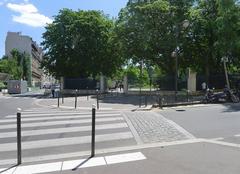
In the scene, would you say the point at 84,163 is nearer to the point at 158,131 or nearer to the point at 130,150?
the point at 130,150

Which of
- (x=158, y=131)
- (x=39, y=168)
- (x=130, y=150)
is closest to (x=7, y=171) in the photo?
(x=39, y=168)

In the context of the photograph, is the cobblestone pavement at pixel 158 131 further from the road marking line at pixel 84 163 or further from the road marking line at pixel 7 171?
the road marking line at pixel 7 171

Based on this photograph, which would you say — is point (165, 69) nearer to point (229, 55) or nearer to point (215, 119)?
point (229, 55)

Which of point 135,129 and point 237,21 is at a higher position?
point 237,21

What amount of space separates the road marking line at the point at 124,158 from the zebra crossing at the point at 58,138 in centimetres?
84

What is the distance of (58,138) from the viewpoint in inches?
456

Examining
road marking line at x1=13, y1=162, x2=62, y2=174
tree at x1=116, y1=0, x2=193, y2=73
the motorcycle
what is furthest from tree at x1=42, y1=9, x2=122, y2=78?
road marking line at x1=13, y1=162, x2=62, y2=174

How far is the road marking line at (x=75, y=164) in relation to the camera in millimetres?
7914

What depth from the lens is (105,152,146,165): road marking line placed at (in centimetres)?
853

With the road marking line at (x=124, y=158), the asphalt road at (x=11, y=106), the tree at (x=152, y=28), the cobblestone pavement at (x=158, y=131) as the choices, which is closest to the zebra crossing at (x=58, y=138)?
the cobblestone pavement at (x=158, y=131)

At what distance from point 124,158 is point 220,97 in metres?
18.8

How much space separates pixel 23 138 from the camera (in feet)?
38.1

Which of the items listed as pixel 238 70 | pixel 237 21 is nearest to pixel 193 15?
pixel 237 21

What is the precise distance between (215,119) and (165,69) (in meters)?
24.9
